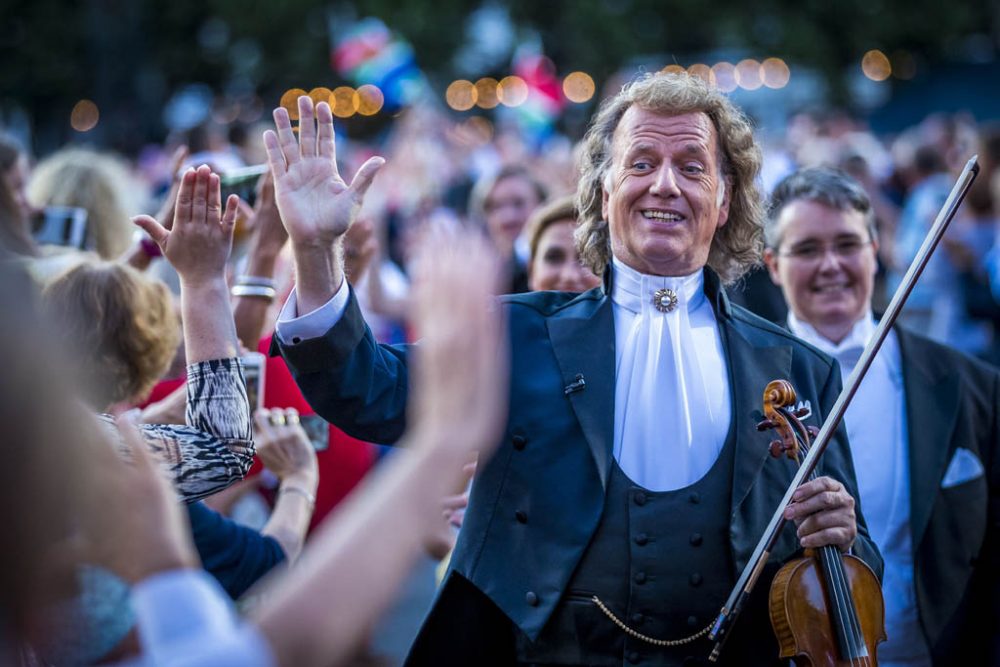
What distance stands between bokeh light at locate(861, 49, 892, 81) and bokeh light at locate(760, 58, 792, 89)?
7.26 ft

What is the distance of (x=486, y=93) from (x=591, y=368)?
29590 millimetres

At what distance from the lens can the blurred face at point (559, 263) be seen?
190 inches

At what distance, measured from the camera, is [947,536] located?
372 centimetres

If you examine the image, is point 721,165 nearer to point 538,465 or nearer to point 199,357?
point 538,465

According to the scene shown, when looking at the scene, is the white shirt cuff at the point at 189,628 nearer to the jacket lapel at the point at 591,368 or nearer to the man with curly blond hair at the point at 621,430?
the man with curly blond hair at the point at 621,430

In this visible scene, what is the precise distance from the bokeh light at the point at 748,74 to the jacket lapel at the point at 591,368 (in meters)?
27.3

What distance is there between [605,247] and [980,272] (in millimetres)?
4598

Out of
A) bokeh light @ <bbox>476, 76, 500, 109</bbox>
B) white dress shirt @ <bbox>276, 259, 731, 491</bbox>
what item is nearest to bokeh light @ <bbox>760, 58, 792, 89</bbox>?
bokeh light @ <bbox>476, 76, 500, 109</bbox>

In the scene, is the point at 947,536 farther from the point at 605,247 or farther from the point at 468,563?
the point at 468,563

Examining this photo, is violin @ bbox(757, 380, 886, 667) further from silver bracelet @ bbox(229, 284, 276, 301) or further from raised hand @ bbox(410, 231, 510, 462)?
silver bracelet @ bbox(229, 284, 276, 301)

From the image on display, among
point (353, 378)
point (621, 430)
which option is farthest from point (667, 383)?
point (353, 378)

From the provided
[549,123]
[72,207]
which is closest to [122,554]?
[72,207]

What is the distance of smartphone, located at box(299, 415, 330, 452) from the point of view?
13.2 feet

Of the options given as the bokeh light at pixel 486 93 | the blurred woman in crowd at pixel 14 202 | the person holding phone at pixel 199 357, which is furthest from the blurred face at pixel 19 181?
the bokeh light at pixel 486 93
